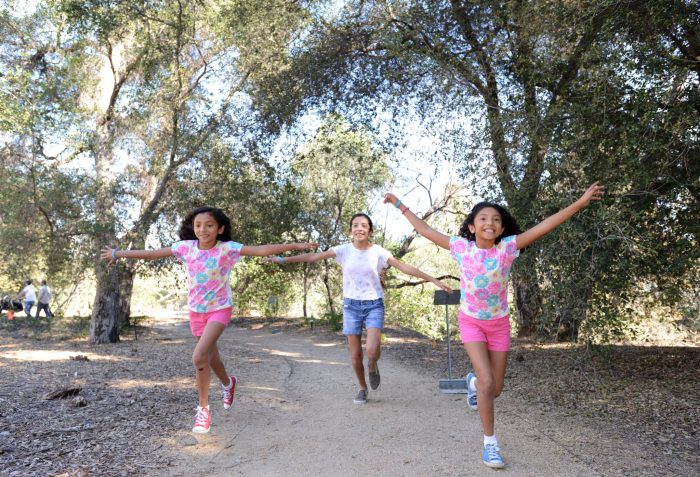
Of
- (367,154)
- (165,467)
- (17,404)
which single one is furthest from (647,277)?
(367,154)

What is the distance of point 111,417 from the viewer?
557 cm

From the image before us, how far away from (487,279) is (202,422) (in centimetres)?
283

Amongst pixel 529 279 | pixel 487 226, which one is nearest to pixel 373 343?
pixel 487 226

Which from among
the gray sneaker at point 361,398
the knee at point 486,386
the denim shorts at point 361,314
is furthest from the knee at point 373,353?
the knee at point 486,386

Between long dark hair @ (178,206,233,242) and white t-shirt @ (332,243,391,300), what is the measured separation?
139cm

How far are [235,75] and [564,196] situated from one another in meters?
10.3

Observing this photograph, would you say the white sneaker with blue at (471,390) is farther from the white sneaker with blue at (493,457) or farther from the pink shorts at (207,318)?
the pink shorts at (207,318)

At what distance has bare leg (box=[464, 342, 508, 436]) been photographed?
427cm

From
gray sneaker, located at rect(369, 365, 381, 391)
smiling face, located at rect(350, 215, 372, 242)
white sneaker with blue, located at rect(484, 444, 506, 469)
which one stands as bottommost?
white sneaker with blue, located at rect(484, 444, 506, 469)

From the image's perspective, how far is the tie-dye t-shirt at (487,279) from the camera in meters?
4.49

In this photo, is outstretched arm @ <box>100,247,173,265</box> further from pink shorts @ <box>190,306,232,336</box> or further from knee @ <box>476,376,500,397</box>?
knee @ <box>476,376,500,397</box>

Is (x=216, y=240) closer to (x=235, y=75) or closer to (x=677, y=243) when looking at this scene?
(x=677, y=243)

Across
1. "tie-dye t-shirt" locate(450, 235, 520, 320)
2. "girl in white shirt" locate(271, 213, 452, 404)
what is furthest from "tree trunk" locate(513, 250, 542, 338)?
"tie-dye t-shirt" locate(450, 235, 520, 320)

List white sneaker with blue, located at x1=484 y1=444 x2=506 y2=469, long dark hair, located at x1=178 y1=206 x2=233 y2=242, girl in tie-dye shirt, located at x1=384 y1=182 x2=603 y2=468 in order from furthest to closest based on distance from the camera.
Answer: long dark hair, located at x1=178 y1=206 x2=233 y2=242
girl in tie-dye shirt, located at x1=384 y1=182 x2=603 y2=468
white sneaker with blue, located at x1=484 y1=444 x2=506 y2=469
